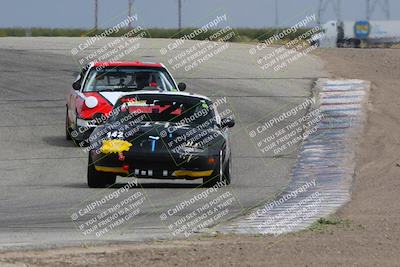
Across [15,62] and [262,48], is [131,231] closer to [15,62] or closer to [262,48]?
[15,62]

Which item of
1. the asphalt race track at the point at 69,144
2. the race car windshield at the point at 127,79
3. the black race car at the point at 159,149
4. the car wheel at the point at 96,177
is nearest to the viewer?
the asphalt race track at the point at 69,144

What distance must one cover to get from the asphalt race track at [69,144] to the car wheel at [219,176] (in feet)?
0.59

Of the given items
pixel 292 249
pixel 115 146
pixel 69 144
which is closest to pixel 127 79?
pixel 69 144

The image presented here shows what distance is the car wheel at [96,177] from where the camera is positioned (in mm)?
15227

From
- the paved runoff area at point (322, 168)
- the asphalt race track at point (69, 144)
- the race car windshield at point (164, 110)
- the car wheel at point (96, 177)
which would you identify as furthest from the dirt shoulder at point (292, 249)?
the car wheel at point (96, 177)

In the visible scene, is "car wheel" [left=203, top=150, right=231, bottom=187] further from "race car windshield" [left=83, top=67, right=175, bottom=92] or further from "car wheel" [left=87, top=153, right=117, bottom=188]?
"race car windshield" [left=83, top=67, right=175, bottom=92]

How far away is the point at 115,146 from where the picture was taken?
15.1 m

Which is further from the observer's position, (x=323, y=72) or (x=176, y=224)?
(x=323, y=72)

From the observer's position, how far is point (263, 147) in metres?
21.3

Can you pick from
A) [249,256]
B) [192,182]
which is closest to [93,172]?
[192,182]

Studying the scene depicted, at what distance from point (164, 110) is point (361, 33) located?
5017cm

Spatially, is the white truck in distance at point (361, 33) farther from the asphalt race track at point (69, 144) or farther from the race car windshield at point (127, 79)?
the race car windshield at point (127, 79)

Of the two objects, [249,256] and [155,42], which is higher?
[249,256]

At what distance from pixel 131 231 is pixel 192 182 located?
5.44 m
